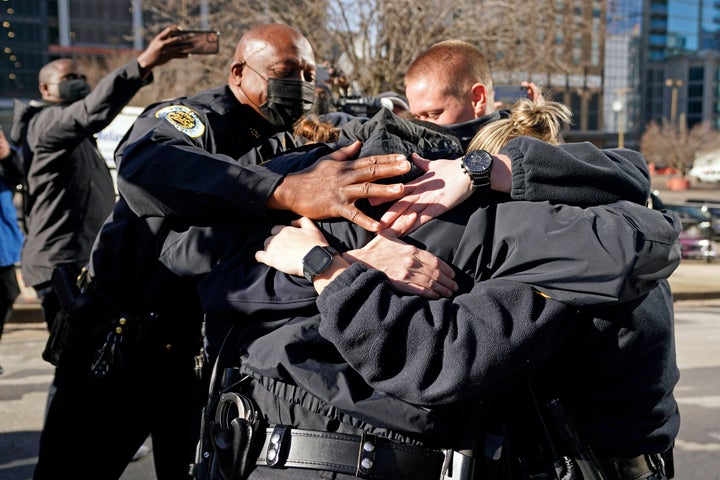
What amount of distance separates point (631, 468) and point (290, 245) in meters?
0.98

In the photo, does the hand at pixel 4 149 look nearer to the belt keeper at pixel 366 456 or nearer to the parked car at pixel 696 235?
the belt keeper at pixel 366 456

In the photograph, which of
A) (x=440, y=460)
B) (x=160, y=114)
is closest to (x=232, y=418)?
(x=440, y=460)

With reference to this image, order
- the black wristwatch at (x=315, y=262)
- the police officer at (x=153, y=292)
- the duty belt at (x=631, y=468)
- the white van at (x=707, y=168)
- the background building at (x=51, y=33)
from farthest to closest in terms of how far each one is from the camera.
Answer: the background building at (x=51, y=33), the white van at (x=707, y=168), the police officer at (x=153, y=292), the duty belt at (x=631, y=468), the black wristwatch at (x=315, y=262)

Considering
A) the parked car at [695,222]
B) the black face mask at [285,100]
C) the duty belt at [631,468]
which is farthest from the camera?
the parked car at [695,222]

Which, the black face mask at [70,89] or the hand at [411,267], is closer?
the hand at [411,267]

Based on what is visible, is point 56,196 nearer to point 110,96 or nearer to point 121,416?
point 110,96

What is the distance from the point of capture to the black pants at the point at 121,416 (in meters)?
2.63

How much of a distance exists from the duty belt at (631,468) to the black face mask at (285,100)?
1.76 meters

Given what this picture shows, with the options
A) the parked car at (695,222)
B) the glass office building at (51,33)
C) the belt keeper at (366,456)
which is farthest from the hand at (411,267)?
the glass office building at (51,33)

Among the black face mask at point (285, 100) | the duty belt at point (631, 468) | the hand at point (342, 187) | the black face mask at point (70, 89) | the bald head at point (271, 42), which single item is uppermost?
the bald head at point (271, 42)

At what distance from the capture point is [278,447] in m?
1.72

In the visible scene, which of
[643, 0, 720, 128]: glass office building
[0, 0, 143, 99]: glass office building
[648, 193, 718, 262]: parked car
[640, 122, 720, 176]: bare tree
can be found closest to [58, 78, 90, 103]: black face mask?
[648, 193, 718, 262]: parked car

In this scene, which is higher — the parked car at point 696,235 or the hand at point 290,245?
the hand at point 290,245

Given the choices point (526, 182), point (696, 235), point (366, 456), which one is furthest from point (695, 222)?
point (366, 456)
